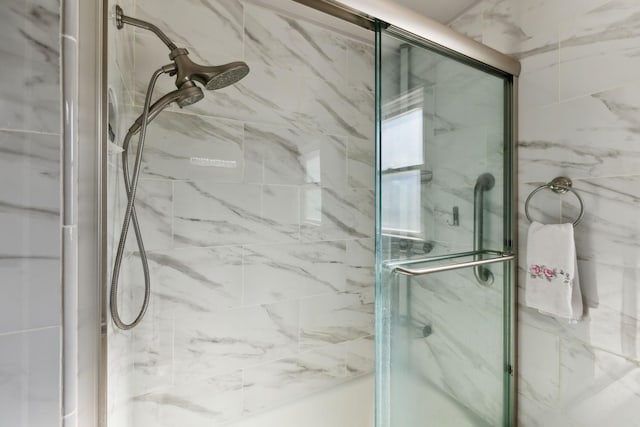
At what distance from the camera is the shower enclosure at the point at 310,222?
3.41 ft

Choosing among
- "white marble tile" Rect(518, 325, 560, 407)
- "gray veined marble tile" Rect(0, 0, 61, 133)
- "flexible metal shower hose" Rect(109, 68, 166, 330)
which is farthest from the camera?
"white marble tile" Rect(518, 325, 560, 407)

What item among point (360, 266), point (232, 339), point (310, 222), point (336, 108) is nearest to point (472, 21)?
point (336, 108)

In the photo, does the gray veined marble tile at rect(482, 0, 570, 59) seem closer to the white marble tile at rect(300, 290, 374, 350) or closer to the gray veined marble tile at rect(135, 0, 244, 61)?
the gray veined marble tile at rect(135, 0, 244, 61)

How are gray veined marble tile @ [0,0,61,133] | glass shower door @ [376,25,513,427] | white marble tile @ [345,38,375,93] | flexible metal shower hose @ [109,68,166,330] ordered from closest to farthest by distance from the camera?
gray veined marble tile @ [0,0,61,133]
flexible metal shower hose @ [109,68,166,330]
glass shower door @ [376,25,513,427]
white marble tile @ [345,38,375,93]

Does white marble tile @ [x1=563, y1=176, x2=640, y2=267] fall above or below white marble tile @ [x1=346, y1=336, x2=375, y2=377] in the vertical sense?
above

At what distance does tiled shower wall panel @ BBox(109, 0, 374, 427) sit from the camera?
1.26 m

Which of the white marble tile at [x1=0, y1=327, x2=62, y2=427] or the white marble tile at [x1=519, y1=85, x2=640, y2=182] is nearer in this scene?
the white marble tile at [x1=0, y1=327, x2=62, y2=427]

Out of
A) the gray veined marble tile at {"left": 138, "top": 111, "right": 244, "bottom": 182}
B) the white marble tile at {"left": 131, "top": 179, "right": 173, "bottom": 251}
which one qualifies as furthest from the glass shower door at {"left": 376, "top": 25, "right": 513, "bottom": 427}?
the white marble tile at {"left": 131, "top": 179, "right": 173, "bottom": 251}

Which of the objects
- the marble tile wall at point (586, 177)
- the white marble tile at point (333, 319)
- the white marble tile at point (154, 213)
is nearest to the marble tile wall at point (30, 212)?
the white marble tile at point (154, 213)

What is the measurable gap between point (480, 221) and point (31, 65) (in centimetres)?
136

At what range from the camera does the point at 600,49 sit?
3.57 ft

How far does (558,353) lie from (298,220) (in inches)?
46.4

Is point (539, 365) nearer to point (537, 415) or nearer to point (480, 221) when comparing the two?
point (537, 415)

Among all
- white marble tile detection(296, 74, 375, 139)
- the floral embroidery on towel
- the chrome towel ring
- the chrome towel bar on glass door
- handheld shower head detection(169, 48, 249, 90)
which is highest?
white marble tile detection(296, 74, 375, 139)
